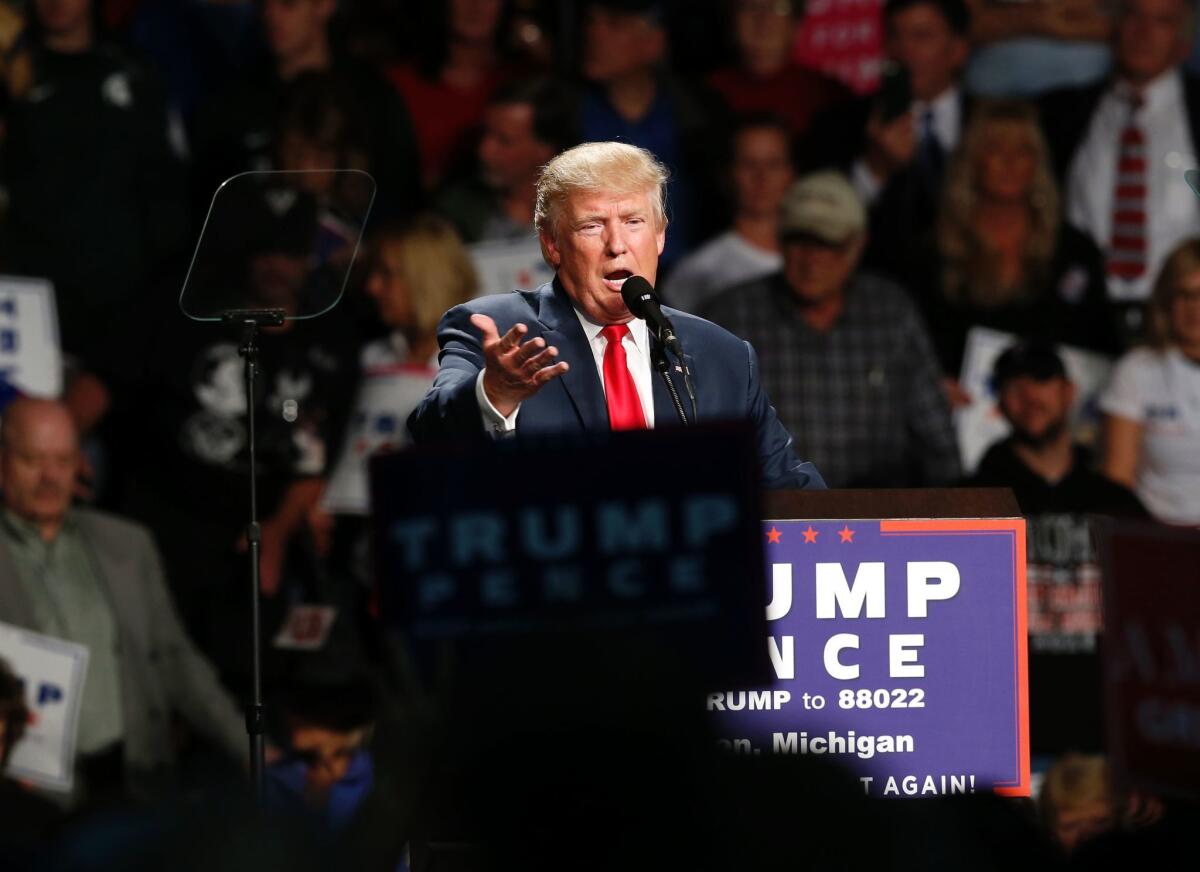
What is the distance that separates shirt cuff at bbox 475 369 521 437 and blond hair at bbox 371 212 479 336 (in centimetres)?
313

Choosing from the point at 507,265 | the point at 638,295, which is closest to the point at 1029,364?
the point at 507,265

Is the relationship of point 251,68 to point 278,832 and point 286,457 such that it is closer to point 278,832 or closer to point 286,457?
point 286,457

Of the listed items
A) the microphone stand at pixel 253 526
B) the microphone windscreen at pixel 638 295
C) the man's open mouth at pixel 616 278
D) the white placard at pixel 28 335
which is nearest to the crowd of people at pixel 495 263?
the white placard at pixel 28 335

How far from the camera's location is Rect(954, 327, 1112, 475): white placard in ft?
22.4

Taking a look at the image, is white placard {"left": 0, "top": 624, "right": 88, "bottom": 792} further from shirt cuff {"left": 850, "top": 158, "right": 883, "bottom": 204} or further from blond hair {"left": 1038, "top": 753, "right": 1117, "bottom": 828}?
shirt cuff {"left": 850, "top": 158, "right": 883, "bottom": 204}

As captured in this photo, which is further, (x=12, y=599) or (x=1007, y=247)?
(x=1007, y=247)

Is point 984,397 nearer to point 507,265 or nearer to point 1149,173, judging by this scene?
point 1149,173

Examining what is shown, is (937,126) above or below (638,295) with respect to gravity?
above

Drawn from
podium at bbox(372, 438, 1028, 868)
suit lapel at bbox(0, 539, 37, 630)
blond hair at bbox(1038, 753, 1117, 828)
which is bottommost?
blond hair at bbox(1038, 753, 1117, 828)

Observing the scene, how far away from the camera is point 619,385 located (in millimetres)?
3773

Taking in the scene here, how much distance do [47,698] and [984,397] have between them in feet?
10.2

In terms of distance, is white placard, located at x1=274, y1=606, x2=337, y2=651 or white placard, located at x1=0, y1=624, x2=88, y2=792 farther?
white placard, located at x1=274, y1=606, x2=337, y2=651

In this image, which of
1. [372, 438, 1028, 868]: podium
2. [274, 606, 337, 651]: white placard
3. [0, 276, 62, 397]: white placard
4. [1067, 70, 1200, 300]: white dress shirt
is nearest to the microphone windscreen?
[372, 438, 1028, 868]: podium

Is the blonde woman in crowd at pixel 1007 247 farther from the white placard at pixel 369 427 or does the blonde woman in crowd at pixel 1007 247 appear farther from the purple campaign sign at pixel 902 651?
the purple campaign sign at pixel 902 651
